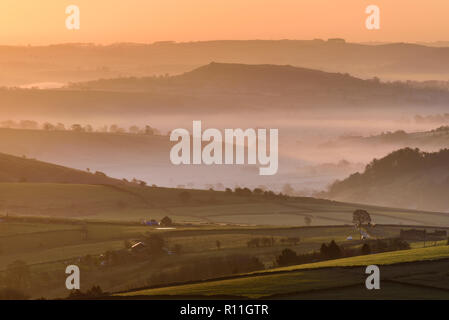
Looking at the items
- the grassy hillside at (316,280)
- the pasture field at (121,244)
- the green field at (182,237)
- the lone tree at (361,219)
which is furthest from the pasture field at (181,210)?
the grassy hillside at (316,280)

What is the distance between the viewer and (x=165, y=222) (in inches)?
6206

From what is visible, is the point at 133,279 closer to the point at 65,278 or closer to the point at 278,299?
the point at 65,278

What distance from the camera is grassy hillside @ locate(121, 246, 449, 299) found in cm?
8044

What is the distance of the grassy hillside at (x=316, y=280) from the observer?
80438 mm

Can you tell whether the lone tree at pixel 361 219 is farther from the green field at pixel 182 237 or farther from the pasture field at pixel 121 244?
the pasture field at pixel 121 244

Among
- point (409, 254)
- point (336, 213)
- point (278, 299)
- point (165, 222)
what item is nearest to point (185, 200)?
point (336, 213)

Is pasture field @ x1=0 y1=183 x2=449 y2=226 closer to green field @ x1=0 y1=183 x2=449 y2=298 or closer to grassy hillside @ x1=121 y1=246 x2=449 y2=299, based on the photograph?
green field @ x1=0 y1=183 x2=449 y2=298

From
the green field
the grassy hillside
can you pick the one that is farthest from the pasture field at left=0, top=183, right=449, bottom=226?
the grassy hillside

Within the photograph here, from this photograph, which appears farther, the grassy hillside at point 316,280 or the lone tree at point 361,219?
the lone tree at point 361,219

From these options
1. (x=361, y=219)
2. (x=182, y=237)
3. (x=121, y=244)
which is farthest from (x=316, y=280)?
(x=361, y=219)

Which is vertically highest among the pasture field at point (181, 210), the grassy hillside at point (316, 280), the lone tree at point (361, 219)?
the pasture field at point (181, 210)

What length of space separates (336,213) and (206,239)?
58234 millimetres
